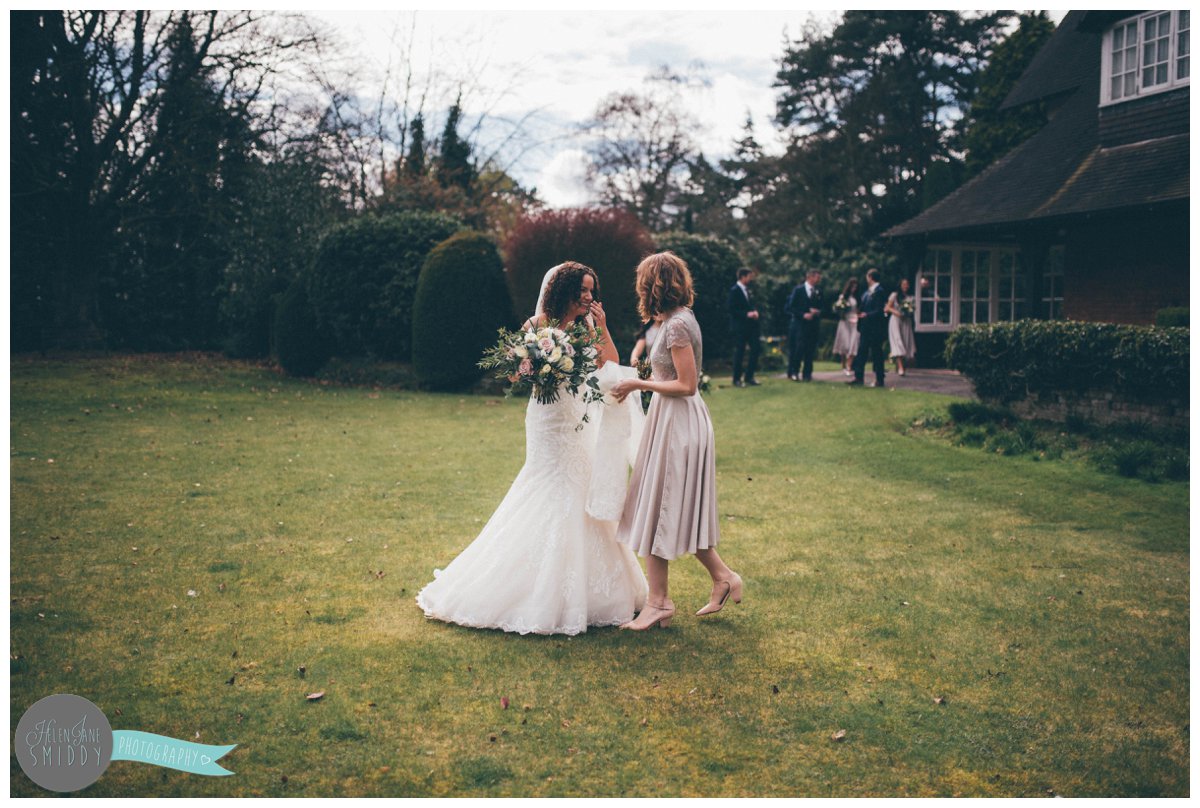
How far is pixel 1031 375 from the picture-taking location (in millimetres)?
11695

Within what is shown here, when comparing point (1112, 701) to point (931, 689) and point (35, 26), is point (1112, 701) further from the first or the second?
point (35, 26)

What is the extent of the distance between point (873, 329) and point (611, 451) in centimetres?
1206

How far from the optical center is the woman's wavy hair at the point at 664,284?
5.19 meters

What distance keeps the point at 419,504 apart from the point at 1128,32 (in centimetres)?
1339

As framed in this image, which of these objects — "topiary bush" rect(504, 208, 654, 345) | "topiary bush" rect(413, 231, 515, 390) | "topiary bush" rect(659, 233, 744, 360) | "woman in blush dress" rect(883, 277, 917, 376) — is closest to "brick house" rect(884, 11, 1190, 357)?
"woman in blush dress" rect(883, 277, 917, 376)

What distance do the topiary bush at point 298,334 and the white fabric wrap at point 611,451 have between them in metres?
15.9

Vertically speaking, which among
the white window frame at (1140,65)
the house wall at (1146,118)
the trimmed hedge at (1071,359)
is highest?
the white window frame at (1140,65)

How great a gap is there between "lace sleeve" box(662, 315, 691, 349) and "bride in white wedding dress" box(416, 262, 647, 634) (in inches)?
17.2

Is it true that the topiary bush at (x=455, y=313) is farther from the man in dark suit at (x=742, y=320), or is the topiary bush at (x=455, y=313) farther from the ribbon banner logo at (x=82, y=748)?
the ribbon banner logo at (x=82, y=748)

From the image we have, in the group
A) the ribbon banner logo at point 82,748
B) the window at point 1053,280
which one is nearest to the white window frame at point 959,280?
the window at point 1053,280

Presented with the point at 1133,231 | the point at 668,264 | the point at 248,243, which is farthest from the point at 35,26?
the point at 1133,231

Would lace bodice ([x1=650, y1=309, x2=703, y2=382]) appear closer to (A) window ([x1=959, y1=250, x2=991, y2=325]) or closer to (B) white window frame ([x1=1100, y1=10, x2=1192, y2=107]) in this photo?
(B) white window frame ([x1=1100, y1=10, x2=1192, y2=107])

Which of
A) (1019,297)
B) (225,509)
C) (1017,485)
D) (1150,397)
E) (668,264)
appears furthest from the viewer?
(1019,297)

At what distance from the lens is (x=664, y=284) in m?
5.19
